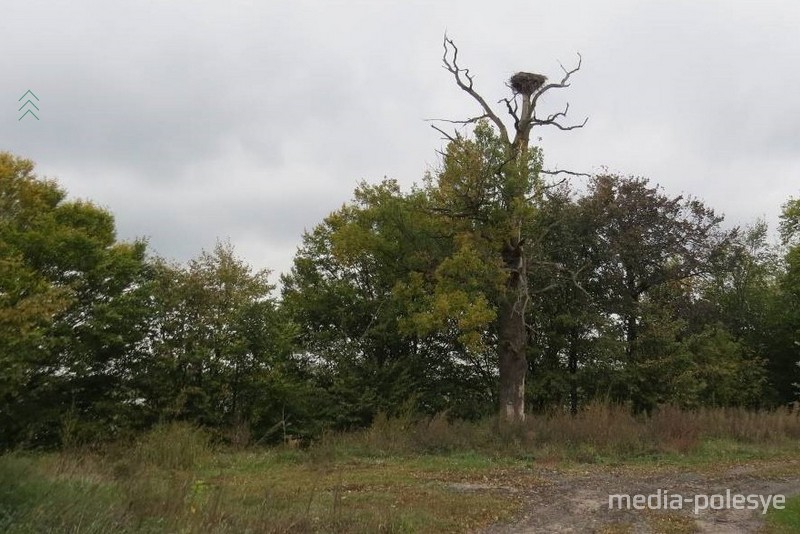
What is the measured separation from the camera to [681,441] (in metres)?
17.2

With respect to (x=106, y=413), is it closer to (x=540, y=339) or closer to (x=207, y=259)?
(x=207, y=259)

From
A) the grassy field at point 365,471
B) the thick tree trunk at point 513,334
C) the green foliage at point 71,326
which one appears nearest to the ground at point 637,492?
the grassy field at point 365,471

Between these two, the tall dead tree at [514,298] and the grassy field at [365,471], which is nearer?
the grassy field at [365,471]

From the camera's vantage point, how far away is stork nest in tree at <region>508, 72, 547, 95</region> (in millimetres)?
24484

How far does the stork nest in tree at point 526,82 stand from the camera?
2448 cm

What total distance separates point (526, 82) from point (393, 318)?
9.74m

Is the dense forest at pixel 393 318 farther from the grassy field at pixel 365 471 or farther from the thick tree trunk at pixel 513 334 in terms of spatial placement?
the grassy field at pixel 365 471

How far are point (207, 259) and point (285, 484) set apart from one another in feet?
37.6

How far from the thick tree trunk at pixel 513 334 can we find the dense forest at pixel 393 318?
0.34m

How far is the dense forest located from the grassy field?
131 inches

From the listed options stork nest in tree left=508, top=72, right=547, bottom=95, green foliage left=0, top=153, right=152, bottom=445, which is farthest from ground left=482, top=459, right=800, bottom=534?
stork nest in tree left=508, top=72, right=547, bottom=95

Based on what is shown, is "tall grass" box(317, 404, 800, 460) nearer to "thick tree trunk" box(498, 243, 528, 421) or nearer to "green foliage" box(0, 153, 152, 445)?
"thick tree trunk" box(498, 243, 528, 421)

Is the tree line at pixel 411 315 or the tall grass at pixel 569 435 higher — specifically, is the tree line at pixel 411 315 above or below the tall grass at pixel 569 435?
above

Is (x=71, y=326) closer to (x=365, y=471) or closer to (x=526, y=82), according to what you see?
(x=365, y=471)
